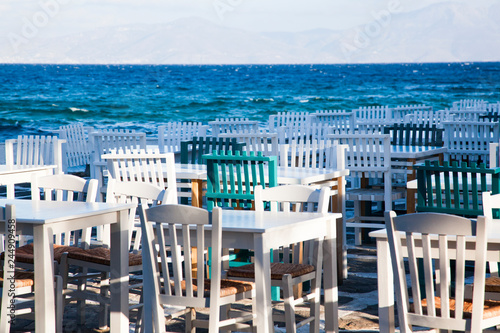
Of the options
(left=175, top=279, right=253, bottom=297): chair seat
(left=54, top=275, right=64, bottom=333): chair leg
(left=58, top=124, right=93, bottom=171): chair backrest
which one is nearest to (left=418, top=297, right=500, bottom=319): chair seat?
(left=175, top=279, right=253, bottom=297): chair seat

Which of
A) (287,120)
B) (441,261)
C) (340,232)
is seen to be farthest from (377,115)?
(441,261)

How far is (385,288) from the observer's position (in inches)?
130

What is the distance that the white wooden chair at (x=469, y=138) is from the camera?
9.01 metres

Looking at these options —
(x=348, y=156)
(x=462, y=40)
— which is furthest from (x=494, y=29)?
(x=348, y=156)

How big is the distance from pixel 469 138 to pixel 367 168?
2706mm

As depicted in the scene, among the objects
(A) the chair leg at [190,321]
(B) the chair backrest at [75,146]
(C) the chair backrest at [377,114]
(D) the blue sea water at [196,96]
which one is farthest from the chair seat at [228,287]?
(D) the blue sea water at [196,96]

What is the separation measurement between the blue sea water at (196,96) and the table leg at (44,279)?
86.0 feet

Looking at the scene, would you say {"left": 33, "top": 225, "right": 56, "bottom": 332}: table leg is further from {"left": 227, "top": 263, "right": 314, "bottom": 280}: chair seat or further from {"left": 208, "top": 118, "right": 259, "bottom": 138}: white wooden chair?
{"left": 208, "top": 118, "right": 259, "bottom": 138}: white wooden chair

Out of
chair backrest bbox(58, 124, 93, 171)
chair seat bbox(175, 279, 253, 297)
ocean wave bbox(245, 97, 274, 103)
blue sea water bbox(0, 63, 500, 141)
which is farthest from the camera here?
ocean wave bbox(245, 97, 274, 103)

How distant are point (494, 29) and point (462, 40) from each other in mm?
3783

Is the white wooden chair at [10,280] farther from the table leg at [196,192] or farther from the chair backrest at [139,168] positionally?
the table leg at [196,192]

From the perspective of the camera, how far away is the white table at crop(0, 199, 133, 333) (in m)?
3.55

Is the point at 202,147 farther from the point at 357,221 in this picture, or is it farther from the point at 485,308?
the point at 485,308

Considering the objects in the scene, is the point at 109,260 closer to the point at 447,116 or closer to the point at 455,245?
the point at 455,245
